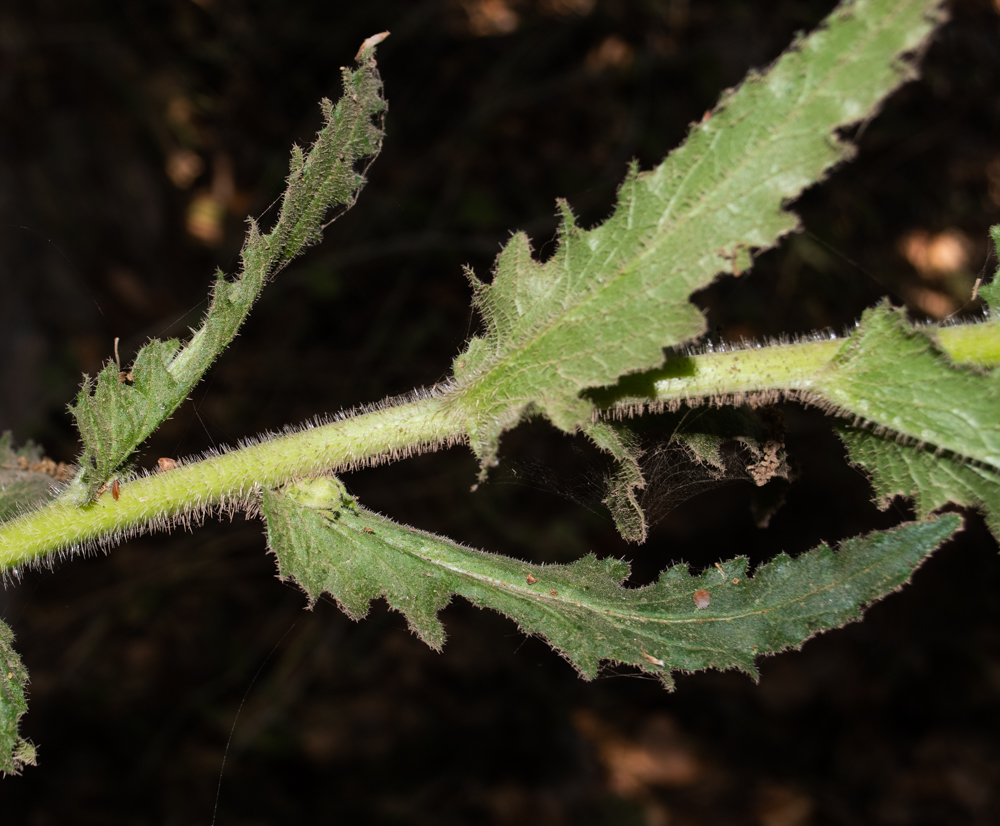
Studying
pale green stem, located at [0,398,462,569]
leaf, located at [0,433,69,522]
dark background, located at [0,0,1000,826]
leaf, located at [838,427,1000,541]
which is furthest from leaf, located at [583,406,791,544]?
dark background, located at [0,0,1000,826]

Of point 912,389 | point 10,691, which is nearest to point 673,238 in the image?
point 912,389

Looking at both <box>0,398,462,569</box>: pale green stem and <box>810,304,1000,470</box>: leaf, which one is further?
<box>0,398,462,569</box>: pale green stem

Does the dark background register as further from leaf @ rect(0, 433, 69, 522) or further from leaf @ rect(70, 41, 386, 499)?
leaf @ rect(70, 41, 386, 499)

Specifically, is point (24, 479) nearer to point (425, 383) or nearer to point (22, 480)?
point (22, 480)

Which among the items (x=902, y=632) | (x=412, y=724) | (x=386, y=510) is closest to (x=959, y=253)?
(x=902, y=632)

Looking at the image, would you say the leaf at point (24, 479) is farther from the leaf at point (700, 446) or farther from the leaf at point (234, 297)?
the leaf at point (700, 446)

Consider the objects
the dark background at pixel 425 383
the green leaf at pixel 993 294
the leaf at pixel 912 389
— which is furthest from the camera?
the dark background at pixel 425 383

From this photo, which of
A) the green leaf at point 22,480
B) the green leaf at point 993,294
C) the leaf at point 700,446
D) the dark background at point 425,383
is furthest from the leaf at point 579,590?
the dark background at point 425,383

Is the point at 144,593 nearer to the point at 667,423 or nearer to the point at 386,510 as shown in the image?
the point at 386,510
